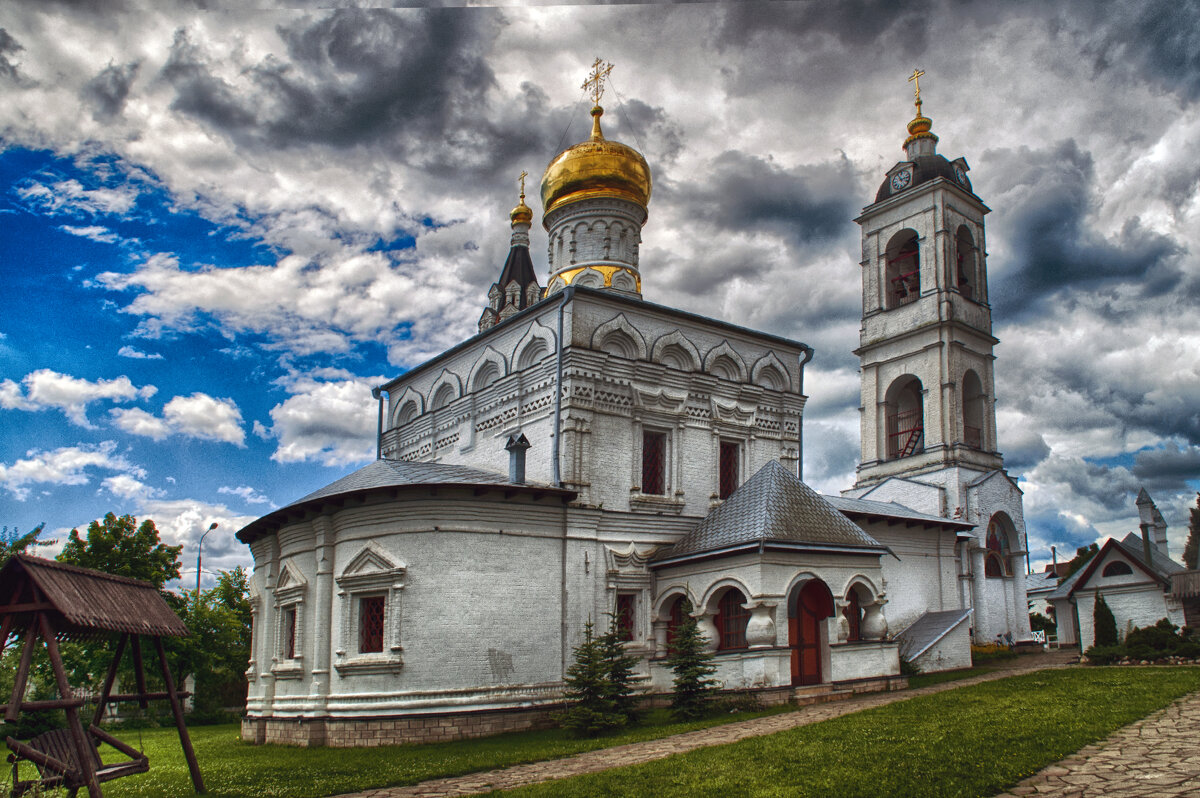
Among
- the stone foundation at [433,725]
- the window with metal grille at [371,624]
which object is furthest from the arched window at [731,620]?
the window with metal grille at [371,624]

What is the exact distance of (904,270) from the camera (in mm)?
27719

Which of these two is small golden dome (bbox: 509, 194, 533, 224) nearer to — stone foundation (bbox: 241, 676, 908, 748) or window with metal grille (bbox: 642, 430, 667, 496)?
window with metal grille (bbox: 642, 430, 667, 496)

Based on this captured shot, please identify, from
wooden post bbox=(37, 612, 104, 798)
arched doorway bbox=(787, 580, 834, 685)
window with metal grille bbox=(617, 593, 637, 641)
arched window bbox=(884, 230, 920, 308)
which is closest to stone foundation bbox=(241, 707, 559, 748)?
window with metal grille bbox=(617, 593, 637, 641)

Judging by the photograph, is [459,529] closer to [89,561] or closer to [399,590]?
[399,590]

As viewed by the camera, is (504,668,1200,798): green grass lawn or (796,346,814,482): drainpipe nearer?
(504,668,1200,798): green grass lawn

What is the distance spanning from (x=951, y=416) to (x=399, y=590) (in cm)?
1645

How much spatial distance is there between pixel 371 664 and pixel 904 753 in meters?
8.01

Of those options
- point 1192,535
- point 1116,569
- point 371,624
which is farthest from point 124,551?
point 1192,535

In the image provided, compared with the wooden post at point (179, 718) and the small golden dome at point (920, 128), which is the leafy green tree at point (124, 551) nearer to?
the wooden post at point (179, 718)

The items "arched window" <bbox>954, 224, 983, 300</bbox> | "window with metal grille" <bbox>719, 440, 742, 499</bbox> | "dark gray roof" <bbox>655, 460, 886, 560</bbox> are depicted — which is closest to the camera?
"dark gray roof" <bbox>655, 460, 886, 560</bbox>

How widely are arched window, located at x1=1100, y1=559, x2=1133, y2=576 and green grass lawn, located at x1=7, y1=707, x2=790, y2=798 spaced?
11569 mm

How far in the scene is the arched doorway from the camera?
14.6 metres

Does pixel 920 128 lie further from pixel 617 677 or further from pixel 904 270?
pixel 617 677

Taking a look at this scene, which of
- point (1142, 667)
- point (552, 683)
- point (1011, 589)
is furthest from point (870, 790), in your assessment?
point (1011, 589)
